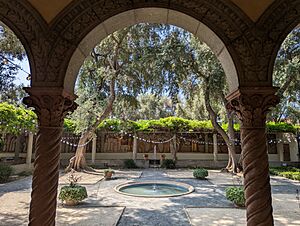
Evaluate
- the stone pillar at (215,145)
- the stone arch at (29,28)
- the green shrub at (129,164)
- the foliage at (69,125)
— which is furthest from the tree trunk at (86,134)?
the stone arch at (29,28)

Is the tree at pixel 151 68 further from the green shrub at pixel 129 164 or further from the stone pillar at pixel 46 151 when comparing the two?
the stone pillar at pixel 46 151

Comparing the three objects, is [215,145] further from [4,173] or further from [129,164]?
[4,173]

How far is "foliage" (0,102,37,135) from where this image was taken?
1019cm

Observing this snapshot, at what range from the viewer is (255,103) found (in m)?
2.64

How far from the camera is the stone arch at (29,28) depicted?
2.63 m

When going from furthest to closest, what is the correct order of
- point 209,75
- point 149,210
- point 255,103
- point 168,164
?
point 168,164 < point 209,75 < point 149,210 < point 255,103

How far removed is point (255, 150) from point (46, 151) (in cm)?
246

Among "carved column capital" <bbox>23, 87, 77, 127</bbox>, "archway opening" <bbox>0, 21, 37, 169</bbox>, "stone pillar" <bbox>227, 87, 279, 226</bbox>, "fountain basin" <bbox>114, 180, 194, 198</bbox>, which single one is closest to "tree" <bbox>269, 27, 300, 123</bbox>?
"fountain basin" <bbox>114, 180, 194, 198</bbox>

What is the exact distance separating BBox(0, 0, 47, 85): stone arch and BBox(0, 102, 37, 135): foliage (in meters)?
9.03

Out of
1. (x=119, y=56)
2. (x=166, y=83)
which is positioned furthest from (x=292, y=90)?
(x=119, y=56)

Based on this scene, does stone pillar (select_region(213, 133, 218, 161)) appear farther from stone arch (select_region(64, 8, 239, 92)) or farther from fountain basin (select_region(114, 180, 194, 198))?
stone arch (select_region(64, 8, 239, 92))

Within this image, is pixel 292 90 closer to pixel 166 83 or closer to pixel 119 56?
pixel 166 83

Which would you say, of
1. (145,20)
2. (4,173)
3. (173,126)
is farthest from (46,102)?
(173,126)

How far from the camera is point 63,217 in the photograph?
5.24 metres
